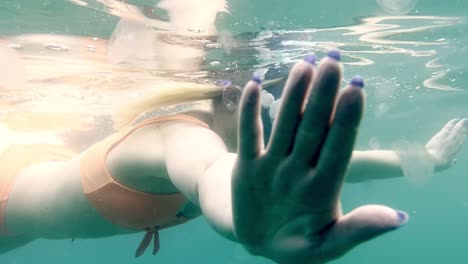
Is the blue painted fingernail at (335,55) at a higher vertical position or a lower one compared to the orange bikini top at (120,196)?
higher

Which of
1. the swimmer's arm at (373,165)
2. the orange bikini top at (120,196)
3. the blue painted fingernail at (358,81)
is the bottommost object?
the orange bikini top at (120,196)

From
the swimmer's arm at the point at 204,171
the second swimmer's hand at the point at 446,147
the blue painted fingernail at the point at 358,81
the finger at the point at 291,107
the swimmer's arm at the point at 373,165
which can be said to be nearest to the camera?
the blue painted fingernail at the point at 358,81

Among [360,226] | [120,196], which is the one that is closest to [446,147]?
[120,196]

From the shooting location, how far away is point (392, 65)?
47.8 feet

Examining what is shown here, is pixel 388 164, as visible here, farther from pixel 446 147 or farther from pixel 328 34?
pixel 328 34

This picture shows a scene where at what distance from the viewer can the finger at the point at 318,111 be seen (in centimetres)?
156

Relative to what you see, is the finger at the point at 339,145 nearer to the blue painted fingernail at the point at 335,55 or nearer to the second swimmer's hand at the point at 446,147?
the blue painted fingernail at the point at 335,55

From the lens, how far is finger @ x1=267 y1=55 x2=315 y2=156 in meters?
1.62

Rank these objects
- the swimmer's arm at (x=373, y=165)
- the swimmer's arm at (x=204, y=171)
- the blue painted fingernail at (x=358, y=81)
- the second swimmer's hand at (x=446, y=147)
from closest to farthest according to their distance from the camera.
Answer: the blue painted fingernail at (x=358, y=81), the swimmer's arm at (x=204, y=171), the swimmer's arm at (x=373, y=165), the second swimmer's hand at (x=446, y=147)

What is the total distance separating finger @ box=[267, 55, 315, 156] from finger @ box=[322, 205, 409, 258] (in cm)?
38

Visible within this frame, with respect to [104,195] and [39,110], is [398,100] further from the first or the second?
[104,195]

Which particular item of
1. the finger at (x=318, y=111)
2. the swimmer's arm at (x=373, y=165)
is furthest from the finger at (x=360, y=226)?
the swimmer's arm at (x=373, y=165)

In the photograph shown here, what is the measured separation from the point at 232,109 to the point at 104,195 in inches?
71.7

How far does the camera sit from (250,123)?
1743 mm
